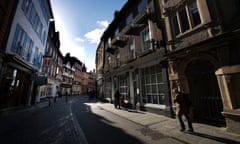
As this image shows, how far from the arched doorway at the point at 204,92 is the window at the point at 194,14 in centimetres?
210

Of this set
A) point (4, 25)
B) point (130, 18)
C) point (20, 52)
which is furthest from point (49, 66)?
point (130, 18)

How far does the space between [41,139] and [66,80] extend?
33.4 metres

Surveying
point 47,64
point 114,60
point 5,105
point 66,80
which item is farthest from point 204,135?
point 66,80

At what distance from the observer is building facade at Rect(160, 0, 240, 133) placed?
4.35 metres

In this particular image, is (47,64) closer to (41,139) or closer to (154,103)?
(41,139)

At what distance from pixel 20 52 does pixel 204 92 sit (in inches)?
549

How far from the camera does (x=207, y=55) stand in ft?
16.7

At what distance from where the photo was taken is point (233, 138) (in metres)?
3.68

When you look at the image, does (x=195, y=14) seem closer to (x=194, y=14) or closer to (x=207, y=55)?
(x=194, y=14)

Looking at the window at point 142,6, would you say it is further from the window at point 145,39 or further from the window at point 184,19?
the window at point 184,19

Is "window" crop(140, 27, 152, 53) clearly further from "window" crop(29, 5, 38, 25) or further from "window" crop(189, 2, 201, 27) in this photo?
"window" crop(29, 5, 38, 25)

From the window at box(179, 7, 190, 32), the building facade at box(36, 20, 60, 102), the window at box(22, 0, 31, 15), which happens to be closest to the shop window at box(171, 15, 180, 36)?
the window at box(179, 7, 190, 32)

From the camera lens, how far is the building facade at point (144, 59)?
24.7 ft

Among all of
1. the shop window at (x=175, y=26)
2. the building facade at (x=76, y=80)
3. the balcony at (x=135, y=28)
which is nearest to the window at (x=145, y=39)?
the balcony at (x=135, y=28)
